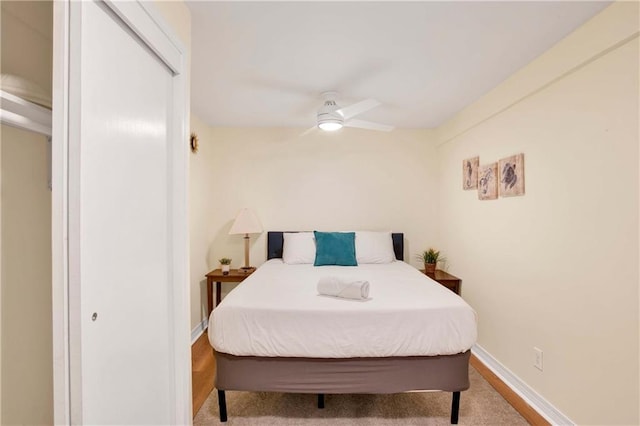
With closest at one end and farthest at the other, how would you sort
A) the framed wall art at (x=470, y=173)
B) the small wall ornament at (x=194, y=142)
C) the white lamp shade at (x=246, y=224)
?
the framed wall art at (x=470, y=173)
the small wall ornament at (x=194, y=142)
the white lamp shade at (x=246, y=224)

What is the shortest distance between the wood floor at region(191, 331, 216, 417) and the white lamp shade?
122cm

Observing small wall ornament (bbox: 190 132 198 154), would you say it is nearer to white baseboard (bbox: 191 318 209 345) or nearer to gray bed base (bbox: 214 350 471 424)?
white baseboard (bbox: 191 318 209 345)

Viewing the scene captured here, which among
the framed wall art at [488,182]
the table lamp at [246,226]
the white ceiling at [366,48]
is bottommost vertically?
the table lamp at [246,226]

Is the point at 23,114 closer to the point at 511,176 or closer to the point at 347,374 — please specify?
the point at 347,374

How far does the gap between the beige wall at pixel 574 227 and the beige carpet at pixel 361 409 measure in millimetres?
379

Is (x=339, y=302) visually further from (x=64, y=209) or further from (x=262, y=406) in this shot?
(x=64, y=209)

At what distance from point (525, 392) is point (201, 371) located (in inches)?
100

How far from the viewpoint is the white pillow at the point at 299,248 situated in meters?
3.53

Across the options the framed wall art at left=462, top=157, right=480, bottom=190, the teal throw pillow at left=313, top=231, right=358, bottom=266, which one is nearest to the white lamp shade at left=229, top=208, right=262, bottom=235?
the teal throw pillow at left=313, top=231, right=358, bottom=266

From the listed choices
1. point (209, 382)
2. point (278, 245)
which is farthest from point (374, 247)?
point (209, 382)

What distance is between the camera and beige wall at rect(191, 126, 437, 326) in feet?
13.0

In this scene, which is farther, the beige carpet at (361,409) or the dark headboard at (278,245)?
the dark headboard at (278,245)

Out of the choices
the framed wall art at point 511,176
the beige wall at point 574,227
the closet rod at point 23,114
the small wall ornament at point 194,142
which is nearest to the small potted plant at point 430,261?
the beige wall at point 574,227

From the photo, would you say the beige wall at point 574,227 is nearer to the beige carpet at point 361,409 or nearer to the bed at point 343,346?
the beige carpet at point 361,409
